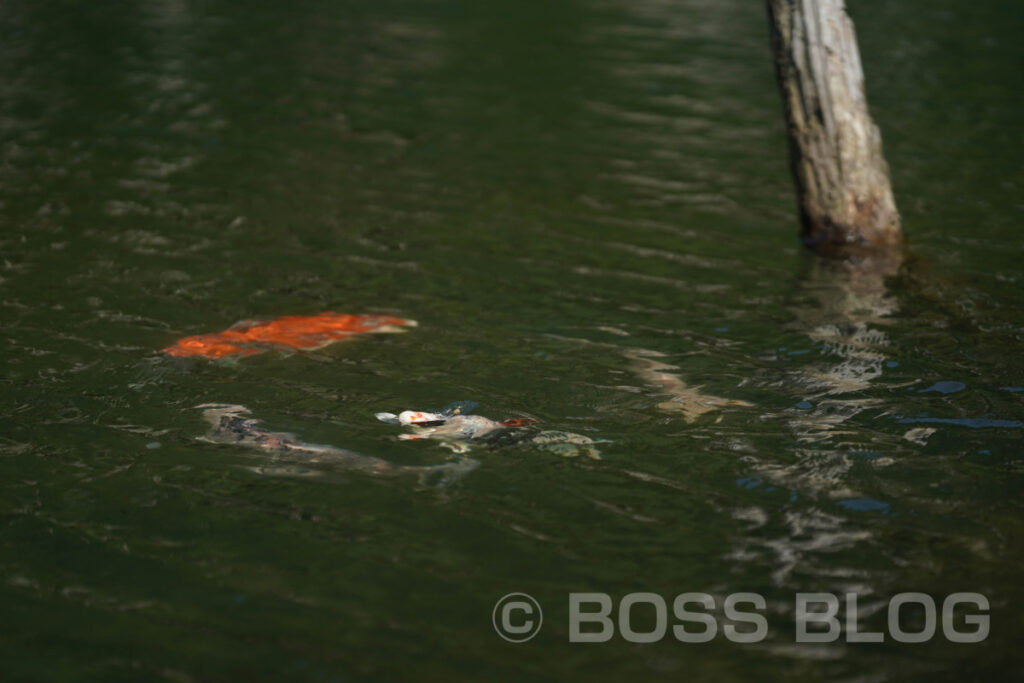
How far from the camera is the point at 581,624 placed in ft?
12.6

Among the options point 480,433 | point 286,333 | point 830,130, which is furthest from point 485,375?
point 830,130

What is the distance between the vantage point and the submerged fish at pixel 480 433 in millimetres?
5102

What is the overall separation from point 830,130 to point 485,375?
3596 mm

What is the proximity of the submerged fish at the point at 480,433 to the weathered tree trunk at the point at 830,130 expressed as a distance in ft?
12.6

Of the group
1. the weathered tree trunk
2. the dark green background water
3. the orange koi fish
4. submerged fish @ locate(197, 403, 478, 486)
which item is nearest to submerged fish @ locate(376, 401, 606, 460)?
the dark green background water

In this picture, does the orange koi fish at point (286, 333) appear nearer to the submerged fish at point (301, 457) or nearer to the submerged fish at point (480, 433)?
the submerged fish at point (301, 457)

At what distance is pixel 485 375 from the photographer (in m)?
6.01

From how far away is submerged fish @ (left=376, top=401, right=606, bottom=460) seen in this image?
5.10m

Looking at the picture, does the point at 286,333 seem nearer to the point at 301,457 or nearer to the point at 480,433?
the point at 301,457

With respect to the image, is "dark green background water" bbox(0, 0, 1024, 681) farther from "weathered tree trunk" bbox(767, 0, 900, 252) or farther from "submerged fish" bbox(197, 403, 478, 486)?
"weathered tree trunk" bbox(767, 0, 900, 252)

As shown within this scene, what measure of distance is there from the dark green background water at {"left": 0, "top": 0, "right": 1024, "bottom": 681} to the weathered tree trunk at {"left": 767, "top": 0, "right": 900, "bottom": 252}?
1.52 ft

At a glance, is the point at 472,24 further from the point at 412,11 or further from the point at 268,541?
the point at 268,541

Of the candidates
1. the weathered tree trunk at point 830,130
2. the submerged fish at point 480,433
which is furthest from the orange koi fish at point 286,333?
the weathered tree trunk at point 830,130

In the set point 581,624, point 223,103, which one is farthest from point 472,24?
point 581,624
